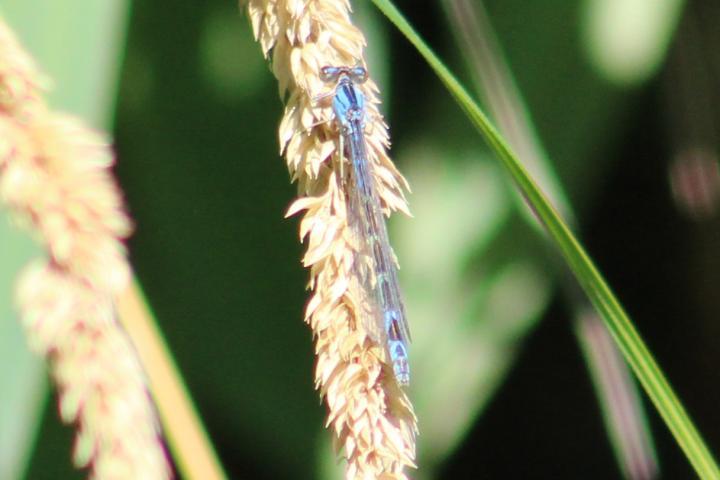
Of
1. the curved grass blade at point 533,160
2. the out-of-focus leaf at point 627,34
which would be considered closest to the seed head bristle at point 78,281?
the curved grass blade at point 533,160

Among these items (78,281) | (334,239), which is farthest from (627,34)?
(78,281)

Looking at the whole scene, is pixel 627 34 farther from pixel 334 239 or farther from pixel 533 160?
pixel 334 239

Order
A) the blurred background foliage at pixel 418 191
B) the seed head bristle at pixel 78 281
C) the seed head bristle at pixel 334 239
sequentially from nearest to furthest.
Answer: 1. the seed head bristle at pixel 78 281
2. the seed head bristle at pixel 334 239
3. the blurred background foliage at pixel 418 191

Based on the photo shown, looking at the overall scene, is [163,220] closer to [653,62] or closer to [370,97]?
[370,97]

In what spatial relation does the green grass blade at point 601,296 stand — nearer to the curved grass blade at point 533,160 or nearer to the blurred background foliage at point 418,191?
the curved grass blade at point 533,160

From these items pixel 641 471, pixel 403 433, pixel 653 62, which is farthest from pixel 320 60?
pixel 653 62

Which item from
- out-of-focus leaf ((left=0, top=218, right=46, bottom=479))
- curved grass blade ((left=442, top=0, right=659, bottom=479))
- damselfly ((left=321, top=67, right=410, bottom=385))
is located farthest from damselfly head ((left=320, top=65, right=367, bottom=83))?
out-of-focus leaf ((left=0, top=218, right=46, bottom=479))

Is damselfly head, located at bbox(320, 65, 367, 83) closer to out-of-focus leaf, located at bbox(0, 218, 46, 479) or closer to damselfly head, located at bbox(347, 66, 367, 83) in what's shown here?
damselfly head, located at bbox(347, 66, 367, 83)
